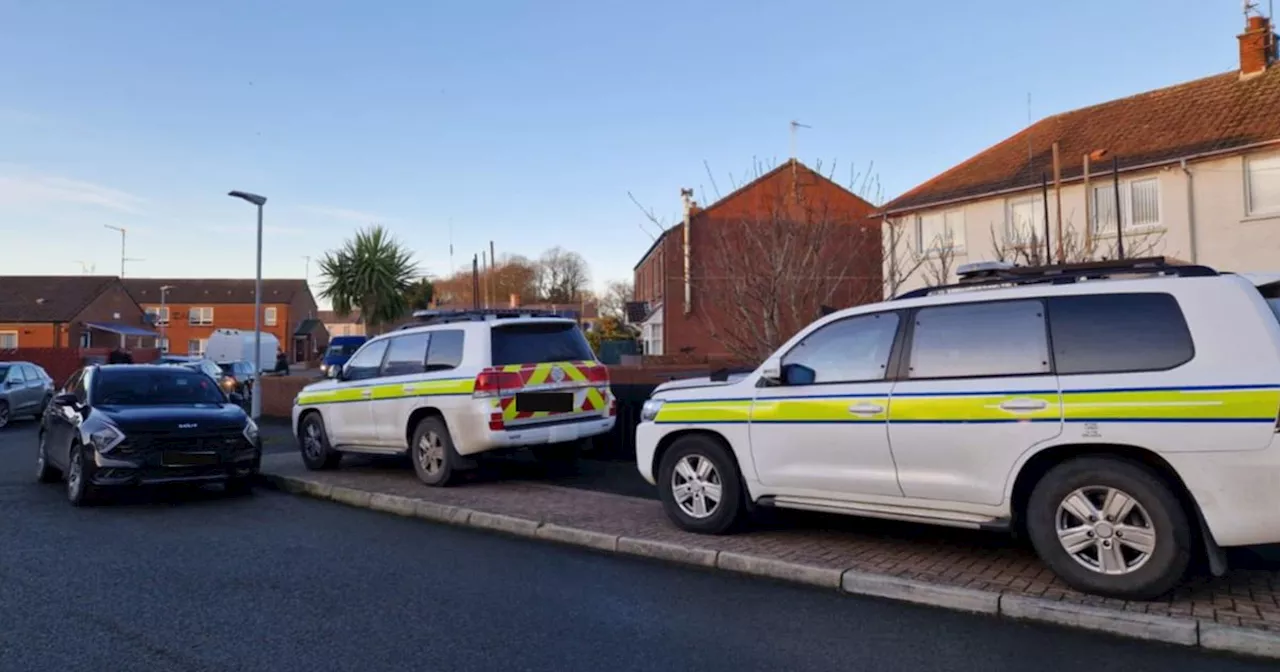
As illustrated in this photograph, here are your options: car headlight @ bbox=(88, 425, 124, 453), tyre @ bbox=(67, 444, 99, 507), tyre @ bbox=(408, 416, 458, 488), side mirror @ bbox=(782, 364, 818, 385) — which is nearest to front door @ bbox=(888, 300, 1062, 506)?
side mirror @ bbox=(782, 364, 818, 385)

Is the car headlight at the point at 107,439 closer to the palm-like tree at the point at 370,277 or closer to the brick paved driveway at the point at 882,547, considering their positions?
the brick paved driveway at the point at 882,547

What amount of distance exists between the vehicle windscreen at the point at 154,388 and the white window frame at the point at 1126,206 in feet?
62.0

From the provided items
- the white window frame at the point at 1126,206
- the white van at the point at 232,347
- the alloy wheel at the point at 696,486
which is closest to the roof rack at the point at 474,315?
the alloy wheel at the point at 696,486

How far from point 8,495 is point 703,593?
8.82 metres

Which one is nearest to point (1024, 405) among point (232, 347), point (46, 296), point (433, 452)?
point (433, 452)

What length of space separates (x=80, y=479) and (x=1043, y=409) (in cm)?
911

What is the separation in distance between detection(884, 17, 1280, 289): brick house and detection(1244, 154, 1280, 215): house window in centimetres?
2

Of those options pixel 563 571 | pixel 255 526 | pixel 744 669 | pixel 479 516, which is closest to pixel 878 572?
pixel 744 669

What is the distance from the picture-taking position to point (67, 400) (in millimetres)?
10266

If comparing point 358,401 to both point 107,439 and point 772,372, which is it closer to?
point 107,439

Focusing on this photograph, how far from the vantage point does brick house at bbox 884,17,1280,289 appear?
18953 mm

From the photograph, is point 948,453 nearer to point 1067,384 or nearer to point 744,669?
point 1067,384

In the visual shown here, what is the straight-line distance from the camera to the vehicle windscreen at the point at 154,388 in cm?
1002

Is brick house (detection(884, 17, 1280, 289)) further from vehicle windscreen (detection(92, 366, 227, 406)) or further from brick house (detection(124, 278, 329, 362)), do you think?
brick house (detection(124, 278, 329, 362))
